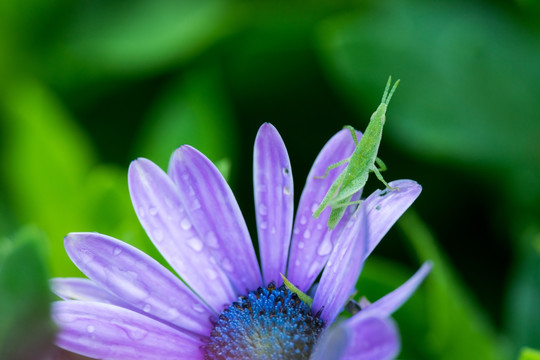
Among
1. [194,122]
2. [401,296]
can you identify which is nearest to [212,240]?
[401,296]

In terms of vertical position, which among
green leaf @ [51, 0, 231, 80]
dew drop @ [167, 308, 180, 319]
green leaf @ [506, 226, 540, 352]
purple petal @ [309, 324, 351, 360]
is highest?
green leaf @ [51, 0, 231, 80]

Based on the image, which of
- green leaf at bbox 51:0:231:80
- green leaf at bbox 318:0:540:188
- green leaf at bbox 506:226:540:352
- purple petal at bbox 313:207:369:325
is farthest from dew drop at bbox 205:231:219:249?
green leaf at bbox 51:0:231:80

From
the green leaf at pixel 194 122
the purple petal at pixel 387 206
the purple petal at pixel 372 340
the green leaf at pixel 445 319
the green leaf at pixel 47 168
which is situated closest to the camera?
the purple petal at pixel 372 340

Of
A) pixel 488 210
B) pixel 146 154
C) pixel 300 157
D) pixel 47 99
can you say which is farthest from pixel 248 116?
pixel 488 210

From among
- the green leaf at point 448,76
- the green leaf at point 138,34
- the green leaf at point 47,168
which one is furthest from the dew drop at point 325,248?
the green leaf at point 138,34

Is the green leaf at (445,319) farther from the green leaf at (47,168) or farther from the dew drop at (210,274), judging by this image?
the green leaf at (47,168)

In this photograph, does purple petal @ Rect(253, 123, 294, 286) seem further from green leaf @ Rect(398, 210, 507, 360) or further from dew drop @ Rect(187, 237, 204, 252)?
green leaf @ Rect(398, 210, 507, 360)
